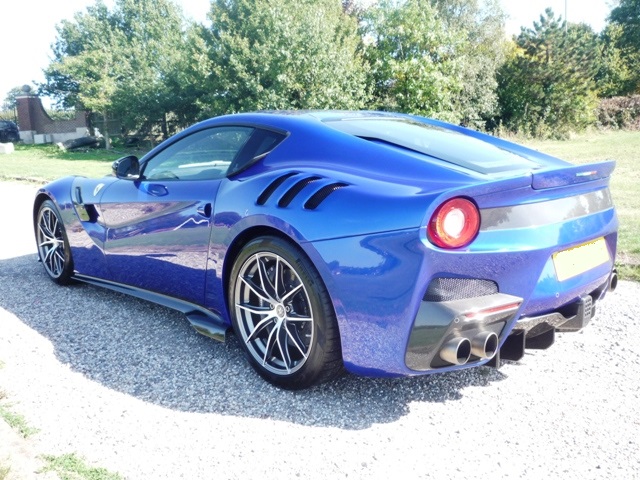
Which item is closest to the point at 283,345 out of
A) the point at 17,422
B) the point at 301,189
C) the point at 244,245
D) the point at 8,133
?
the point at 244,245

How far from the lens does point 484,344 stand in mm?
2439

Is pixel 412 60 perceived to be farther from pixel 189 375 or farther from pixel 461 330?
pixel 461 330

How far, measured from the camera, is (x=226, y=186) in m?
3.26

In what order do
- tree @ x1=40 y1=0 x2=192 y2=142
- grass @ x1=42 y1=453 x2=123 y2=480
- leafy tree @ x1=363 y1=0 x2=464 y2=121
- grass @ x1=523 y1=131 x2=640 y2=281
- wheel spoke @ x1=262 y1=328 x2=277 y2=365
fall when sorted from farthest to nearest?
tree @ x1=40 y1=0 x2=192 y2=142, leafy tree @ x1=363 y1=0 x2=464 y2=121, grass @ x1=523 y1=131 x2=640 y2=281, wheel spoke @ x1=262 y1=328 x2=277 y2=365, grass @ x1=42 y1=453 x2=123 y2=480

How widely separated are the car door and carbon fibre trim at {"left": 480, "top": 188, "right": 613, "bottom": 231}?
1521 millimetres

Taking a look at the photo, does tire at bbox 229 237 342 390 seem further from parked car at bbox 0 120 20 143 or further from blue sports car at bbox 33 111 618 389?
parked car at bbox 0 120 20 143

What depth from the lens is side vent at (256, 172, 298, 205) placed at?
2982mm

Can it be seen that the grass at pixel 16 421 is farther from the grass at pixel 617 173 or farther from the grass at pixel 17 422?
the grass at pixel 617 173

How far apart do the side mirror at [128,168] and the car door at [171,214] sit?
0.05 m

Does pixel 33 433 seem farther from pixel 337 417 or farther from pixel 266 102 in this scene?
pixel 266 102

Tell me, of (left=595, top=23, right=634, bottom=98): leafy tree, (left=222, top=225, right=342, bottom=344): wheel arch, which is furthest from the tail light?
(left=595, top=23, right=634, bottom=98): leafy tree

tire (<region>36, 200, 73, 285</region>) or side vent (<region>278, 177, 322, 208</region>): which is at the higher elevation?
side vent (<region>278, 177, 322, 208</region>)

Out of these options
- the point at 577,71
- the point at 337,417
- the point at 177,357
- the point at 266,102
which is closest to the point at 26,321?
the point at 177,357

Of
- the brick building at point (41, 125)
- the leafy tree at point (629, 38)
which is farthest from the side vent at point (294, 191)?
the leafy tree at point (629, 38)
